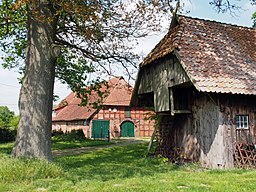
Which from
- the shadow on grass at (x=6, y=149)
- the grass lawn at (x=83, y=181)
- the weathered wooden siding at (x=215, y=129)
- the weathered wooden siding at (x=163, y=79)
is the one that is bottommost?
the shadow on grass at (x=6, y=149)

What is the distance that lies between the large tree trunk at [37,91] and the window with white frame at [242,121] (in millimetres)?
7292

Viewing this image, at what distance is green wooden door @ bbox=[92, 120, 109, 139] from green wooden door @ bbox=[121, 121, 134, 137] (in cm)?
242

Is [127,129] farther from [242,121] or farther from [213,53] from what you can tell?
[242,121]

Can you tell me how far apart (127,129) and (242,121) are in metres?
26.3

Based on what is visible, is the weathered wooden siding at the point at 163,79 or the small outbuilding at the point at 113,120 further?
the small outbuilding at the point at 113,120

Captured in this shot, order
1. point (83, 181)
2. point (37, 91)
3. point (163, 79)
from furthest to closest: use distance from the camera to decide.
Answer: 1. point (163, 79)
2. point (37, 91)
3. point (83, 181)

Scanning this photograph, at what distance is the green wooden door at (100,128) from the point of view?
34875 mm

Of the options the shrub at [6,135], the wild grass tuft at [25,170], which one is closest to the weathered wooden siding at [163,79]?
the wild grass tuft at [25,170]

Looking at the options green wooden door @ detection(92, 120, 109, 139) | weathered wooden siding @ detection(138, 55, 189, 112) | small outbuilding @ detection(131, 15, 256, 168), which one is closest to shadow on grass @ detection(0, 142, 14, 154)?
weathered wooden siding @ detection(138, 55, 189, 112)

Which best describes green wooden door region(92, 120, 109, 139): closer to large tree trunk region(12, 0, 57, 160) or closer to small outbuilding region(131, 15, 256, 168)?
small outbuilding region(131, 15, 256, 168)

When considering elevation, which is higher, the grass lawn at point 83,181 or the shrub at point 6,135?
the grass lawn at point 83,181

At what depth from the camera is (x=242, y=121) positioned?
1177 centimetres

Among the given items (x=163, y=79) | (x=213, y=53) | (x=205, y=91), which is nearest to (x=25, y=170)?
(x=205, y=91)

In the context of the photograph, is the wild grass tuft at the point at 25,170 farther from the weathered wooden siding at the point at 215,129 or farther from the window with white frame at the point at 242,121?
the window with white frame at the point at 242,121
